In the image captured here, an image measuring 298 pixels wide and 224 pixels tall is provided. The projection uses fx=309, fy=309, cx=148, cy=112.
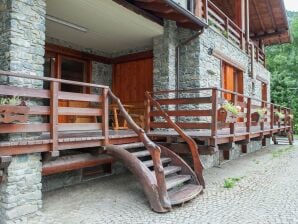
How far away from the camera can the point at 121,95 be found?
10.2 m

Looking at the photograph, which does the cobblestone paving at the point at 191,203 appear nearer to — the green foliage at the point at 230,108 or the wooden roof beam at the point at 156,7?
the green foliage at the point at 230,108

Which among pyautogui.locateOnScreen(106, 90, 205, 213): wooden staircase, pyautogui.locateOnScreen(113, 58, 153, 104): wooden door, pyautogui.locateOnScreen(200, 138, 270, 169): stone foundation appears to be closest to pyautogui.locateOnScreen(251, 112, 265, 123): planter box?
pyautogui.locateOnScreen(200, 138, 270, 169): stone foundation

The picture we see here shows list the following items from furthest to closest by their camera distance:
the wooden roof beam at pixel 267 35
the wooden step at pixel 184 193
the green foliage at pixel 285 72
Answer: the green foliage at pixel 285 72 < the wooden roof beam at pixel 267 35 < the wooden step at pixel 184 193

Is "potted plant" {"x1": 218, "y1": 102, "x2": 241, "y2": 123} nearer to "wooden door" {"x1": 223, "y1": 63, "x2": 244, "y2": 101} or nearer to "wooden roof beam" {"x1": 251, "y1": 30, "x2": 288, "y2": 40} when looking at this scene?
"wooden door" {"x1": 223, "y1": 63, "x2": 244, "y2": 101}

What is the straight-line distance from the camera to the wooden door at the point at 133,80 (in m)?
9.60

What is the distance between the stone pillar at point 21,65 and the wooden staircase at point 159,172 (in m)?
1.40

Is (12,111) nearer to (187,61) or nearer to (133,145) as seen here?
(133,145)

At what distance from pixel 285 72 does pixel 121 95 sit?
53.8 ft

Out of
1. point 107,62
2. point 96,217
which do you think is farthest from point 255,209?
point 107,62

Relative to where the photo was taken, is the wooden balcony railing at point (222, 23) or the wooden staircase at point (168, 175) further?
the wooden balcony railing at point (222, 23)

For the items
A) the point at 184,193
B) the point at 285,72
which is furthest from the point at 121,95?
the point at 285,72

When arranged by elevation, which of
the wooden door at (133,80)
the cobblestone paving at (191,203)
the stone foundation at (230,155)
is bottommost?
the cobblestone paving at (191,203)

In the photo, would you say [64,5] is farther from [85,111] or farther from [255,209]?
[255,209]

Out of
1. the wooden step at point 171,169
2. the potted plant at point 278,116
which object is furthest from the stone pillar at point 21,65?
the potted plant at point 278,116
